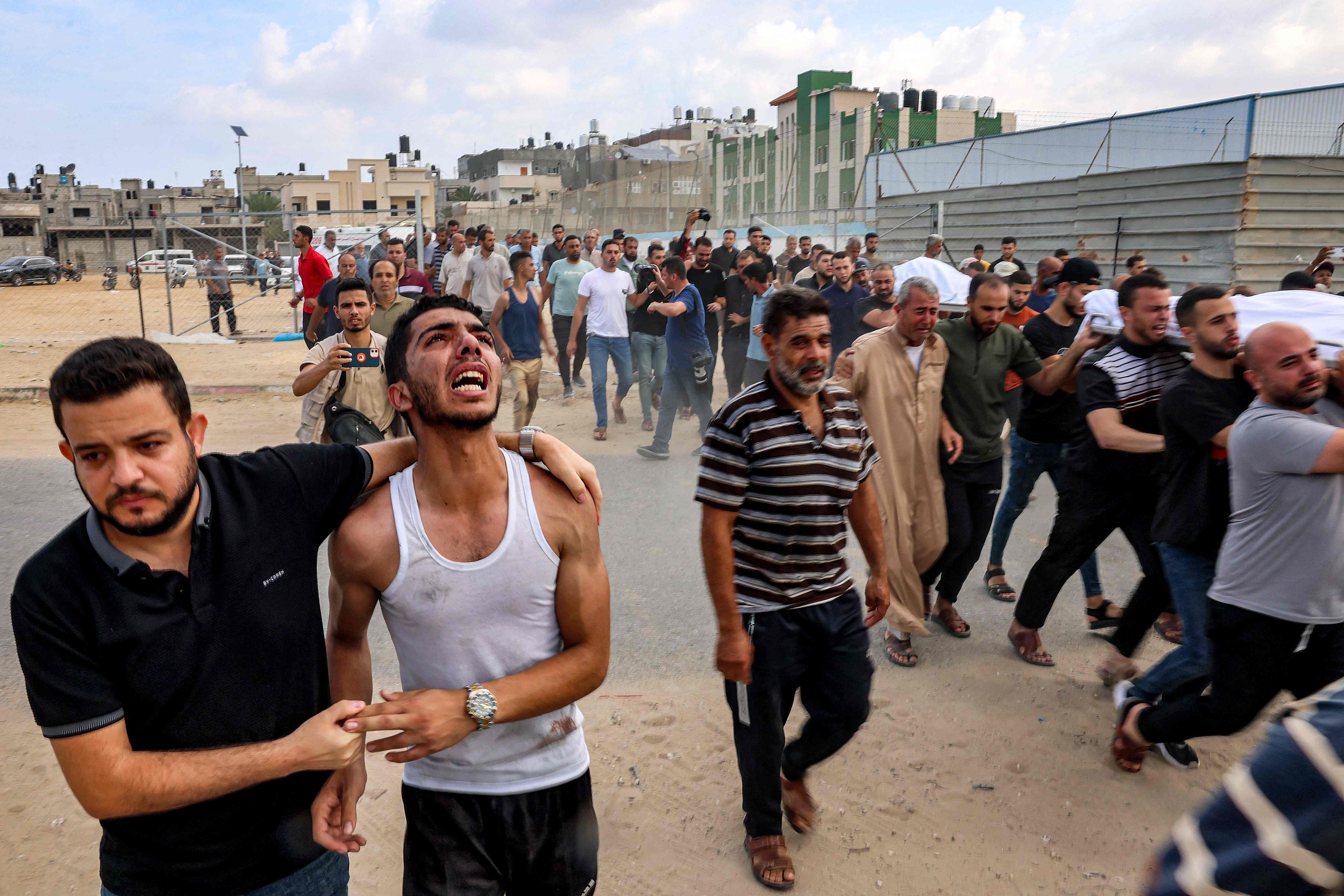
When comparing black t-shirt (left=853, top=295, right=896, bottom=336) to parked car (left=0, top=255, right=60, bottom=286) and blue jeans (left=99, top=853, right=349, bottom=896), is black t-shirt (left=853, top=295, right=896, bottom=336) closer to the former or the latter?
blue jeans (left=99, top=853, right=349, bottom=896)

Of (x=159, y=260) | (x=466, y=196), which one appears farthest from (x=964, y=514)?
(x=466, y=196)

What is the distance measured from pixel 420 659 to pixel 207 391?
12.6 m

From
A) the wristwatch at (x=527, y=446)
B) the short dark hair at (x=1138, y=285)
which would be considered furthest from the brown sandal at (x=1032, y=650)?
the wristwatch at (x=527, y=446)

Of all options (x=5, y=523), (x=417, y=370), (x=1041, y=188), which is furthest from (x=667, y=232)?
(x=417, y=370)

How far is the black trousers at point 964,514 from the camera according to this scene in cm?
488

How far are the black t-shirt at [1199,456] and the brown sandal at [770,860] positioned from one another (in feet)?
6.27

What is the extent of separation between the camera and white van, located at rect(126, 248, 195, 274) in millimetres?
37344

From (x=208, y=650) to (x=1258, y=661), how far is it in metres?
3.11

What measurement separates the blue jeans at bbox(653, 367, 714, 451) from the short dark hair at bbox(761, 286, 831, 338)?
6099 millimetres

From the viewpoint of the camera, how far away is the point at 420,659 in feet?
6.98

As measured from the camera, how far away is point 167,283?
58.4 feet

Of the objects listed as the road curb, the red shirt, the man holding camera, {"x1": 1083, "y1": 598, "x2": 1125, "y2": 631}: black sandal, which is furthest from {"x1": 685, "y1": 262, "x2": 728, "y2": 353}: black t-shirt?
{"x1": 1083, "y1": 598, "x2": 1125, "y2": 631}: black sandal

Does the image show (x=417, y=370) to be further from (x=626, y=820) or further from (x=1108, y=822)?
(x=1108, y=822)

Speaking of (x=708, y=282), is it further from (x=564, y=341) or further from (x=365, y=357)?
(x=365, y=357)
